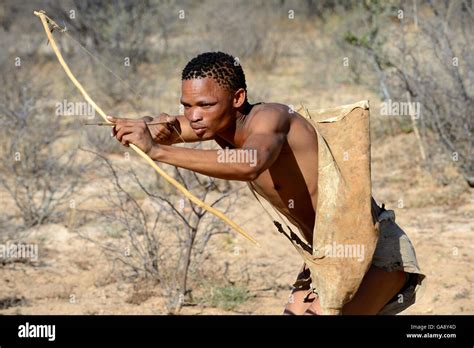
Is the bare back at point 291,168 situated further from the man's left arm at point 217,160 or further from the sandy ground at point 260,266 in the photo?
the sandy ground at point 260,266

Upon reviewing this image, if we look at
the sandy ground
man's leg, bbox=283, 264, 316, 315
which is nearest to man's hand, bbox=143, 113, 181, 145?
man's leg, bbox=283, 264, 316, 315

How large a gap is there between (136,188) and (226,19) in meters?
6.12

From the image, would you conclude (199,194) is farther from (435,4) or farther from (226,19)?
(226,19)

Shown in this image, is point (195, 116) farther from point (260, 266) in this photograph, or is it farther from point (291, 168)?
point (260, 266)

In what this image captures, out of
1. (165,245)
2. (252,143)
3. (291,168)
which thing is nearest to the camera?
(252,143)

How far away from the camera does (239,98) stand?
2.92 meters

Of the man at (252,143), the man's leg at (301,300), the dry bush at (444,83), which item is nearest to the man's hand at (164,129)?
the man at (252,143)

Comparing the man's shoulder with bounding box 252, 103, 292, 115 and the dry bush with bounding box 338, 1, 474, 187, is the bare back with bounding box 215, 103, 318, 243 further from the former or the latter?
the dry bush with bounding box 338, 1, 474, 187

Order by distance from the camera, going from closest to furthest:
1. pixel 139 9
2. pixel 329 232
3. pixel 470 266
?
pixel 329 232
pixel 470 266
pixel 139 9

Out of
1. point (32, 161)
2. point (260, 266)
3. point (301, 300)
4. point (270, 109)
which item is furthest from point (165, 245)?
point (270, 109)

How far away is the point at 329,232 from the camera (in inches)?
122

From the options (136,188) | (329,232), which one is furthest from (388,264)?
(136,188)

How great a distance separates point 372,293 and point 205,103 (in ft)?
3.25

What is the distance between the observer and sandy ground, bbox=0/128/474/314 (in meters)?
5.49
